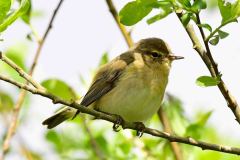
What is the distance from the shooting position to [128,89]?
202 inches

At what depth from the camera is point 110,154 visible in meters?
4.64

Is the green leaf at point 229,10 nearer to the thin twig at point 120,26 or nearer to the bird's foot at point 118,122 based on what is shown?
the bird's foot at point 118,122

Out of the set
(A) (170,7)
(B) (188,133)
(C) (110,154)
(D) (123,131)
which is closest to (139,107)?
(D) (123,131)

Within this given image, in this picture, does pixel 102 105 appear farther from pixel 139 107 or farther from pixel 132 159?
pixel 132 159

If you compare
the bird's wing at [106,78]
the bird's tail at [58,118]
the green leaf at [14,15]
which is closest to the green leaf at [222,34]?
the green leaf at [14,15]

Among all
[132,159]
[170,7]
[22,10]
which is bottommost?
[132,159]

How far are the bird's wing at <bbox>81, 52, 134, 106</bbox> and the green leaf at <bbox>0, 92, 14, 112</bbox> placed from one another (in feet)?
2.30

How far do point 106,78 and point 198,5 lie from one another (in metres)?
2.82

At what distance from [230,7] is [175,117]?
1.94 meters

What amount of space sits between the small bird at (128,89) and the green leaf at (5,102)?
0.38m

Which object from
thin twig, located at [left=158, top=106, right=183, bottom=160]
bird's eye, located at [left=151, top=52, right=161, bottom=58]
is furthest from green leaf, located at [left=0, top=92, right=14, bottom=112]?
bird's eye, located at [left=151, top=52, right=161, bottom=58]

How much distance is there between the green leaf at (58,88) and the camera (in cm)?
443

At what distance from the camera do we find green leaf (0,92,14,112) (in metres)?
5.07

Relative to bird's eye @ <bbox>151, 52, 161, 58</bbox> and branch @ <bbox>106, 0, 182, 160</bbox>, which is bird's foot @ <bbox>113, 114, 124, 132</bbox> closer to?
branch @ <bbox>106, 0, 182, 160</bbox>
